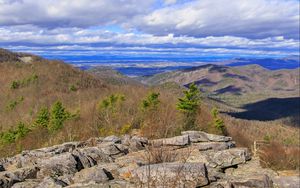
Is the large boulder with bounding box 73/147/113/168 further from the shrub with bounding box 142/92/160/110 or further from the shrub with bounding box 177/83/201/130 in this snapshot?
the shrub with bounding box 142/92/160/110

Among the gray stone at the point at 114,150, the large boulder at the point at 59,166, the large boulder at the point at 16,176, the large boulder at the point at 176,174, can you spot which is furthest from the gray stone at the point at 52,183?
the gray stone at the point at 114,150

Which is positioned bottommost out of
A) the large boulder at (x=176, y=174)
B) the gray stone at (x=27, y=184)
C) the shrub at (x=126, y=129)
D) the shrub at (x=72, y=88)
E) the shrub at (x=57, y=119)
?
the shrub at (x=72, y=88)

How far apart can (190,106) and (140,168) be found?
86.9ft

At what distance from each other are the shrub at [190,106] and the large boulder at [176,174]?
61.1ft

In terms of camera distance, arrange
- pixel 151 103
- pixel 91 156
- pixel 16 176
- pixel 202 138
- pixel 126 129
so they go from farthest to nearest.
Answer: pixel 151 103 < pixel 126 129 < pixel 202 138 < pixel 91 156 < pixel 16 176

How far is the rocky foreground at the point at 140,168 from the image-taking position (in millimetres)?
10891

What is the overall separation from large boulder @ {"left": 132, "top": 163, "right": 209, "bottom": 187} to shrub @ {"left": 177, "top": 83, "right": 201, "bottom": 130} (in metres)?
18.6

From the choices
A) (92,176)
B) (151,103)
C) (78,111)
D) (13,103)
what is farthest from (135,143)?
(13,103)

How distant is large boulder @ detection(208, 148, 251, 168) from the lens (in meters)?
15.7

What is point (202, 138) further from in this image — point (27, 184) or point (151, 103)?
point (151, 103)

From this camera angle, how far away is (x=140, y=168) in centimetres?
1140

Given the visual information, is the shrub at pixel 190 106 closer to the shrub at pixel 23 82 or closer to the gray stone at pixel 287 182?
the gray stone at pixel 287 182

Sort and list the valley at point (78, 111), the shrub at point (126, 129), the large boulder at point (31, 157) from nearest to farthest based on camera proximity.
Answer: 1. the large boulder at point (31, 157)
2. the valley at point (78, 111)
3. the shrub at point (126, 129)

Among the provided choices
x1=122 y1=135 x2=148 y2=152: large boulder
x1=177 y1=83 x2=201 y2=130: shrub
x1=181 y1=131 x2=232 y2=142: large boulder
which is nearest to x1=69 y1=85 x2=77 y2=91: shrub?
x1=177 y1=83 x2=201 y2=130: shrub
